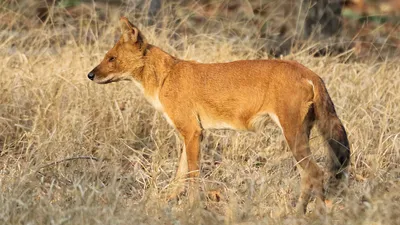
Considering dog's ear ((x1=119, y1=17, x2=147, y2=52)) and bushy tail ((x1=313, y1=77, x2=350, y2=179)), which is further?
dog's ear ((x1=119, y1=17, x2=147, y2=52))

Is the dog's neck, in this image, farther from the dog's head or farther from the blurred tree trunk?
the blurred tree trunk

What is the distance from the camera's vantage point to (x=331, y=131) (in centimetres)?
554

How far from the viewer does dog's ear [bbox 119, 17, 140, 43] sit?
6.18 meters

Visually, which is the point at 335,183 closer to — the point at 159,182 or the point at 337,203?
the point at 337,203

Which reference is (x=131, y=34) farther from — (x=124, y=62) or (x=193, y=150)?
(x=193, y=150)

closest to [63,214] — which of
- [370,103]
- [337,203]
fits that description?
[337,203]

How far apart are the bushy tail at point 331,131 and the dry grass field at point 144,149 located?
18 cm

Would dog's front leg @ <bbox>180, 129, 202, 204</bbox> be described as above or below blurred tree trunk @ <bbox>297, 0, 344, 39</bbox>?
above

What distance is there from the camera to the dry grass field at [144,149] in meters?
4.77

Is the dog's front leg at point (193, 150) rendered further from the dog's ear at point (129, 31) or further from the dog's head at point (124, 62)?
Result: the dog's ear at point (129, 31)

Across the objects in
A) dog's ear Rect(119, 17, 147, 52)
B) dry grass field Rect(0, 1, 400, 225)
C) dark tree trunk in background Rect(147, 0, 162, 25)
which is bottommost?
dark tree trunk in background Rect(147, 0, 162, 25)

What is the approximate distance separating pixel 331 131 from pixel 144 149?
1.88 metres

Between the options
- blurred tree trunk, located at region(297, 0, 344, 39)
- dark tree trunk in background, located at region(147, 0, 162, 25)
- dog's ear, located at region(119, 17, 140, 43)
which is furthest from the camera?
blurred tree trunk, located at region(297, 0, 344, 39)

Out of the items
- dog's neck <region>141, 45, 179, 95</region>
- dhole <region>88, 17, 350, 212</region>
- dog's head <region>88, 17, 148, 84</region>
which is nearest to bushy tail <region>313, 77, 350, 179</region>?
dhole <region>88, 17, 350, 212</region>
